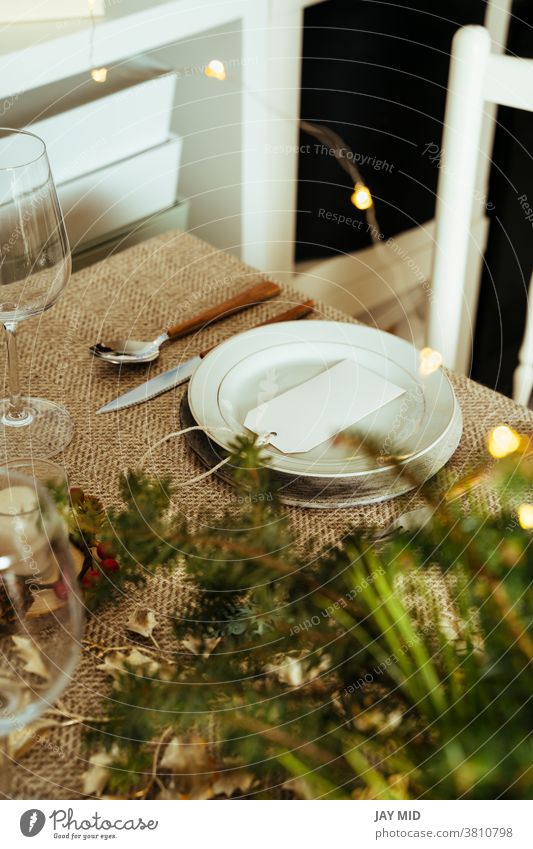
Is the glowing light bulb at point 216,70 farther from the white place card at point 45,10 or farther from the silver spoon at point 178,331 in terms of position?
the silver spoon at point 178,331

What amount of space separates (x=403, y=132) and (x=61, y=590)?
1.22 meters

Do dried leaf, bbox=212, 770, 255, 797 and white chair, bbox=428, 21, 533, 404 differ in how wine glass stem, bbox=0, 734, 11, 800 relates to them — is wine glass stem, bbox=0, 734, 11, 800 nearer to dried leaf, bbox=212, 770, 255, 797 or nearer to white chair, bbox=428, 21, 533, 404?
dried leaf, bbox=212, 770, 255, 797

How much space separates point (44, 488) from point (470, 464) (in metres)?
0.27

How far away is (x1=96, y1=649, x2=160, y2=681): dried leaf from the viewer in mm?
436

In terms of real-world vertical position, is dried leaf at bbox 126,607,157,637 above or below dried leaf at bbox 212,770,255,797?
above

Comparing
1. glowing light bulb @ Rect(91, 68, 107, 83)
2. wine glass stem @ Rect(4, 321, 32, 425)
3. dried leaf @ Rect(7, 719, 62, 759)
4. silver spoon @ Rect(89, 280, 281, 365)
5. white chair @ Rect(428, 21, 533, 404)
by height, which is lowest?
dried leaf @ Rect(7, 719, 62, 759)

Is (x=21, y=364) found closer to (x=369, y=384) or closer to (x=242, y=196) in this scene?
(x=369, y=384)

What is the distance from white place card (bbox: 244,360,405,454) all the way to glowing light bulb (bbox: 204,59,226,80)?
1.75 ft

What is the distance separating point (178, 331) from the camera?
0.68 m

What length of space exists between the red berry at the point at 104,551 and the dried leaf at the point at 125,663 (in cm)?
5

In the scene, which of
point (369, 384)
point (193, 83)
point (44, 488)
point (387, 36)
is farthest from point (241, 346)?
point (387, 36)

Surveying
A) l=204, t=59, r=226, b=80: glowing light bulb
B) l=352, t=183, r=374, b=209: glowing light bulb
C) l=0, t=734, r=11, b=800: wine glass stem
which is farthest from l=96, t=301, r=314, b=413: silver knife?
l=352, t=183, r=374, b=209: glowing light bulb

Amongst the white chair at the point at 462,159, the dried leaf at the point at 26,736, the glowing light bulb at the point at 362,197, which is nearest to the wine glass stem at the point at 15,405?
the dried leaf at the point at 26,736

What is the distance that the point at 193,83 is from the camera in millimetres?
1021
